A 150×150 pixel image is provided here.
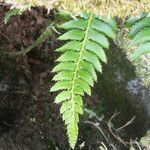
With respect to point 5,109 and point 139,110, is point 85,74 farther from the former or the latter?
point 139,110

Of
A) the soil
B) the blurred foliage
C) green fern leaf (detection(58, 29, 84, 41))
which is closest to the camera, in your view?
the blurred foliage

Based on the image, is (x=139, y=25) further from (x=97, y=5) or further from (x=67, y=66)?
(x=67, y=66)

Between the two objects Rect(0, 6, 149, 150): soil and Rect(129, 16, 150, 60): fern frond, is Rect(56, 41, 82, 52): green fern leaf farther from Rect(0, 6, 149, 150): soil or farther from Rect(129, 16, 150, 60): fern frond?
Rect(0, 6, 149, 150): soil

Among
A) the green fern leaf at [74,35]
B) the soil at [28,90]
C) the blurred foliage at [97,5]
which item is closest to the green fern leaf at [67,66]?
the green fern leaf at [74,35]

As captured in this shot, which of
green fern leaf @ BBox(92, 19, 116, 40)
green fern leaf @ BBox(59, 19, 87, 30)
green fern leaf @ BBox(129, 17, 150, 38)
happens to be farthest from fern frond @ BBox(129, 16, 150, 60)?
green fern leaf @ BBox(59, 19, 87, 30)

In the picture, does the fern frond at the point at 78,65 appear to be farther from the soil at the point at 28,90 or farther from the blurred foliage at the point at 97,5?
the soil at the point at 28,90

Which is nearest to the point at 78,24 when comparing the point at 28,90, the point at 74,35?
the point at 74,35
